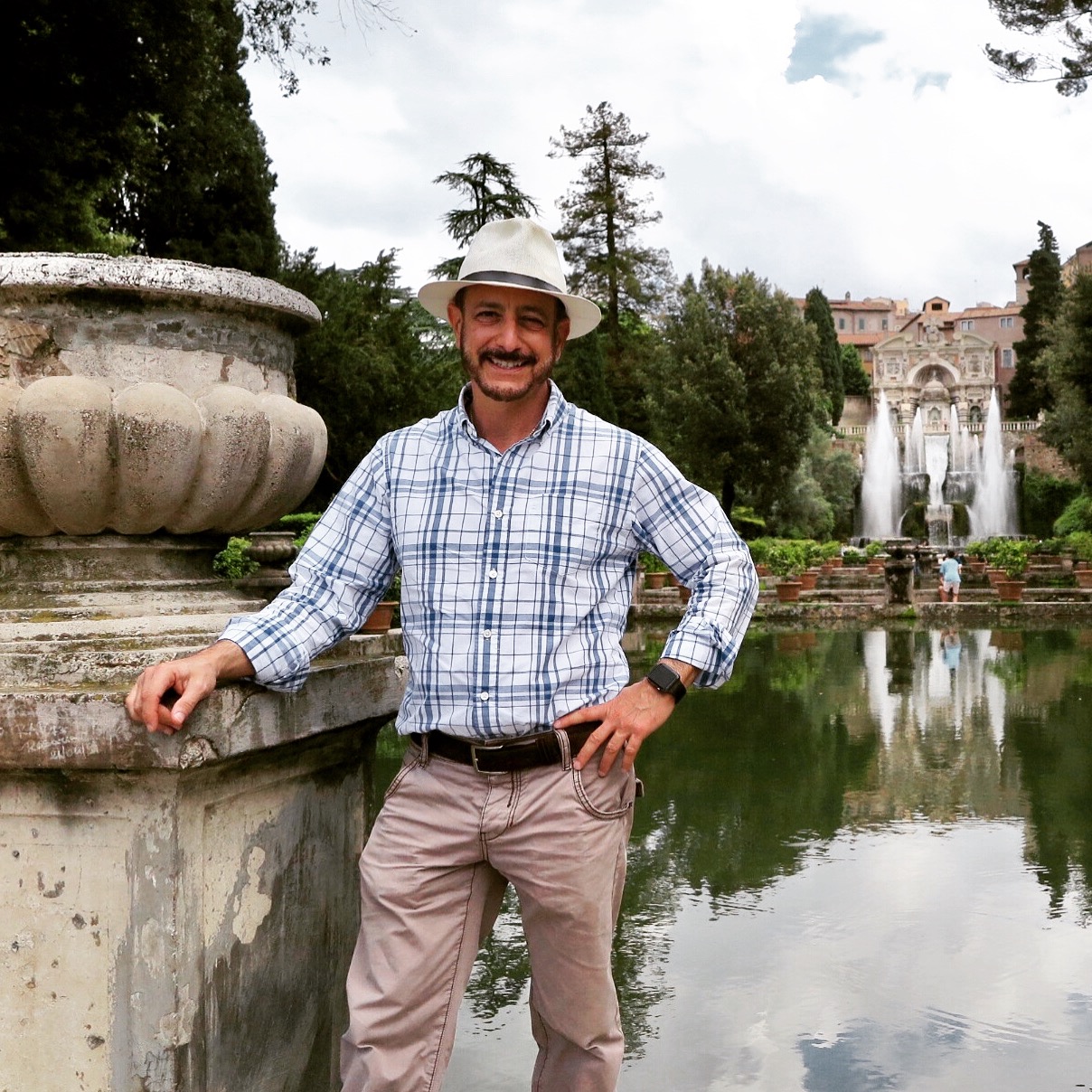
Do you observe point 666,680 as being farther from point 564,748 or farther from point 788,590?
point 788,590

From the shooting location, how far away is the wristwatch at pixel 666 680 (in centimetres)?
195

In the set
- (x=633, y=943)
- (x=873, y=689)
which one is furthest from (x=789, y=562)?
(x=633, y=943)

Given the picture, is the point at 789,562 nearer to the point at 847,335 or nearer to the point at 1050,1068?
the point at 1050,1068

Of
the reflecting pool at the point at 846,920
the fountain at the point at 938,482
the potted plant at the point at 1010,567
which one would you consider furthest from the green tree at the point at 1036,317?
the reflecting pool at the point at 846,920

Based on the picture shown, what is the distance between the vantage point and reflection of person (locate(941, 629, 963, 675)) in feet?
36.8

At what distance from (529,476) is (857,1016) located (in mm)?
1737

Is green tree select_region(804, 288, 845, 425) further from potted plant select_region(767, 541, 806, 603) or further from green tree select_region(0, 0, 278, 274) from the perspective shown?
green tree select_region(0, 0, 278, 274)

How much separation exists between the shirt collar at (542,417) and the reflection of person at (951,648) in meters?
9.12

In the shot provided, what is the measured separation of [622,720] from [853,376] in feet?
247

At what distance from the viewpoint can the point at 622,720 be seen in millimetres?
1906

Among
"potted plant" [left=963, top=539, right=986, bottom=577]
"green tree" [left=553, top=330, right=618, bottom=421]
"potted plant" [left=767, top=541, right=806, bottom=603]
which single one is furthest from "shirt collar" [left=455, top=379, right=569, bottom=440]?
"green tree" [left=553, top=330, right=618, bottom=421]

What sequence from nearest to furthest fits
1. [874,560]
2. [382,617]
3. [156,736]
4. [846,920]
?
1. [156,736]
2. [846,920]
3. [382,617]
4. [874,560]

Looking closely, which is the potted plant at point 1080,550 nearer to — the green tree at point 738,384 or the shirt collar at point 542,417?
the green tree at point 738,384

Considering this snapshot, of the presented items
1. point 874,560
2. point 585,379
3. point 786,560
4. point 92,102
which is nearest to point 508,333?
point 92,102
